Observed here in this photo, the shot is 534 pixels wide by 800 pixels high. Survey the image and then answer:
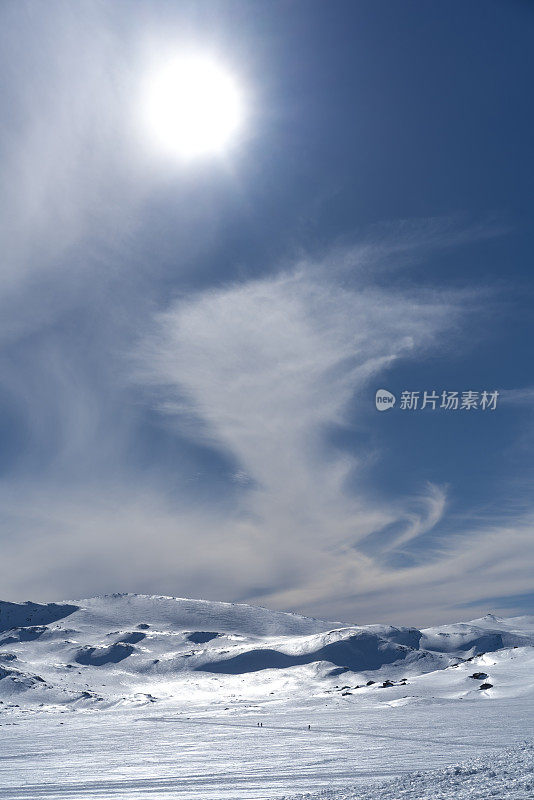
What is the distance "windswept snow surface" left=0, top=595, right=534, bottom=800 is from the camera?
1955 centimetres

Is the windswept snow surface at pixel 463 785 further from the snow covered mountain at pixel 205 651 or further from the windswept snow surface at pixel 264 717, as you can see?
the snow covered mountain at pixel 205 651

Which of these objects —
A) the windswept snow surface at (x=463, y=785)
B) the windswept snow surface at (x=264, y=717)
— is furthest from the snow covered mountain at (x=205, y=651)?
the windswept snow surface at (x=463, y=785)

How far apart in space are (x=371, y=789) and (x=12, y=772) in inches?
762

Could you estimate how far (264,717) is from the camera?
50.6 metres

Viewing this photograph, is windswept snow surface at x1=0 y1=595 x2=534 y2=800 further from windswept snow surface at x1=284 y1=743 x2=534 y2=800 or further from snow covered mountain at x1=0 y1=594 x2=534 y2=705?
snow covered mountain at x1=0 y1=594 x2=534 y2=705

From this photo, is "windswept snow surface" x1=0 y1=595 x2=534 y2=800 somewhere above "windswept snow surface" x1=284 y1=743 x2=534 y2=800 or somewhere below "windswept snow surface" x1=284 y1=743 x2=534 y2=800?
below

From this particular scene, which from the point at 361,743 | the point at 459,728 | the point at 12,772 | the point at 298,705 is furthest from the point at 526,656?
the point at 12,772

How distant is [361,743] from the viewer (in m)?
29.0

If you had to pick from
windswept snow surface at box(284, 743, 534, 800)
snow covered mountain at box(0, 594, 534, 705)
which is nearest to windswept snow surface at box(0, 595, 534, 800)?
windswept snow surface at box(284, 743, 534, 800)

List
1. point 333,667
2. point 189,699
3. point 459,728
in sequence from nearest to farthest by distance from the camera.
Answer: point 459,728 < point 189,699 < point 333,667

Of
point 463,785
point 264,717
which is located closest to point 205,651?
point 264,717

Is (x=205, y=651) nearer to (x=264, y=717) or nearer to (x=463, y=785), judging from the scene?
(x=264, y=717)

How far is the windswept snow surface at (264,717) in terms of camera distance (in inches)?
770

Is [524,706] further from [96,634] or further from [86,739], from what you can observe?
[96,634]
